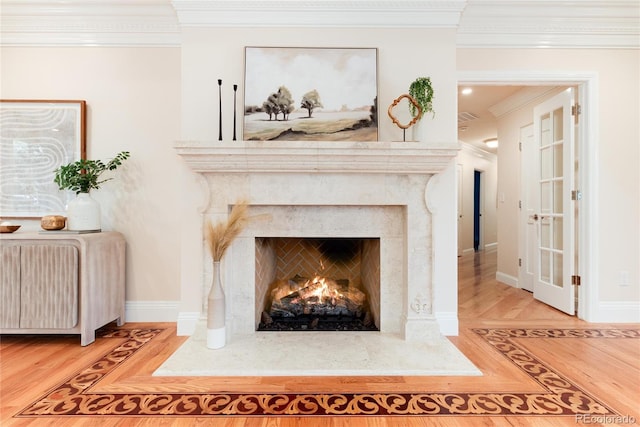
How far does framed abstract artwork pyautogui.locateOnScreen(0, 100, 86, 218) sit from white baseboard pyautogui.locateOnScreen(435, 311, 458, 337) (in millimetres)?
3170

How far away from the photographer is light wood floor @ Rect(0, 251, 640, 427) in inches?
58.1

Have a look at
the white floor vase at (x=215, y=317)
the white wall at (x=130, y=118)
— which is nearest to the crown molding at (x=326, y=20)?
the white wall at (x=130, y=118)

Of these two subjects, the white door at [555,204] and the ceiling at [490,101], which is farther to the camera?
the ceiling at [490,101]

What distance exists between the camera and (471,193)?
757 centimetres

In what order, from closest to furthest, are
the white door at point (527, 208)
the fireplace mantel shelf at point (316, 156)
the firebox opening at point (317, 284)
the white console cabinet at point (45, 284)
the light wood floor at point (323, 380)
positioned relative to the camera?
the light wood floor at point (323, 380)
the fireplace mantel shelf at point (316, 156)
the white console cabinet at point (45, 284)
the firebox opening at point (317, 284)
the white door at point (527, 208)

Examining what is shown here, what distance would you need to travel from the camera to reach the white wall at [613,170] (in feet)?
9.30

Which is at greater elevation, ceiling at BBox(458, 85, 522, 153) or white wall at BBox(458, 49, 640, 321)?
ceiling at BBox(458, 85, 522, 153)

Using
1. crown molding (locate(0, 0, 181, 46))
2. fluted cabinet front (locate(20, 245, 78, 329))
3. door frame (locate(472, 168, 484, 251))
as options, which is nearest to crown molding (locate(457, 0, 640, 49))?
crown molding (locate(0, 0, 181, 46))

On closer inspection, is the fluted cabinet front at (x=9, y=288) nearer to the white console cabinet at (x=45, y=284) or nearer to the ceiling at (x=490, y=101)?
the white console cabinet at (x=45, y=284)

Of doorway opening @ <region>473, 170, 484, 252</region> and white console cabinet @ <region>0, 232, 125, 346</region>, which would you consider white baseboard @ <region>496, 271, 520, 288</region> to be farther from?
white console cabinet @ <region>0, 232, 125, 346</region>

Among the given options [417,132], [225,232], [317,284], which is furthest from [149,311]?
[417,132]

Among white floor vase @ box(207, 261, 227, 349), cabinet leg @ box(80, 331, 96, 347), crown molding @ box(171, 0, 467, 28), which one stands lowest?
cabinet leg @ box(80, 331, 96, 347)

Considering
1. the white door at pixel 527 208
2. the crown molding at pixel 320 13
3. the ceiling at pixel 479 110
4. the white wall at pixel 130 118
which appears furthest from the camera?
the ceiling at pixel 479 110

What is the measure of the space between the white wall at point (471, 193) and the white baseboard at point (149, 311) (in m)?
6.19
